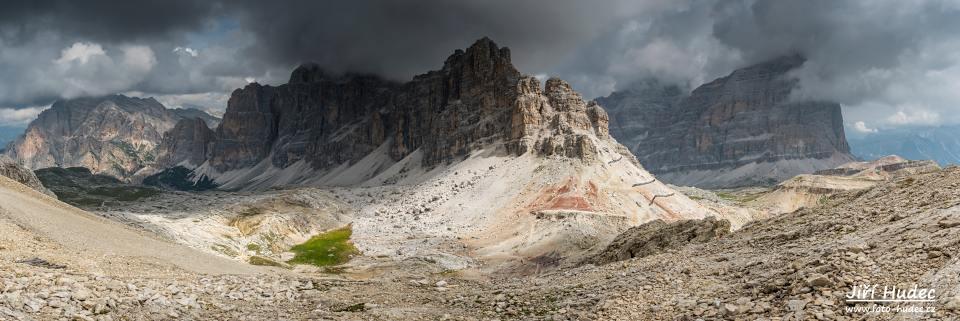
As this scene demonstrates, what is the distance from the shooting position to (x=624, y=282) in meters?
24.6

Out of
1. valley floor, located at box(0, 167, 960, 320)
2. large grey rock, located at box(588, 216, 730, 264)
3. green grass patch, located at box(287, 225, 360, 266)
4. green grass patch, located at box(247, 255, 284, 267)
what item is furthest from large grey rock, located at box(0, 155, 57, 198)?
large grey rock, located at box(588, 216, 730, 264)

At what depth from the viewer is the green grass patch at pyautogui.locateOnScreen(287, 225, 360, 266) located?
7875 centimetres

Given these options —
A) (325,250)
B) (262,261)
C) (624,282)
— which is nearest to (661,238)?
(624,282)

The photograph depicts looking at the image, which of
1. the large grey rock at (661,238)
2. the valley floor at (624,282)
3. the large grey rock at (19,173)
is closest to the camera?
the valley floor at (624,282)

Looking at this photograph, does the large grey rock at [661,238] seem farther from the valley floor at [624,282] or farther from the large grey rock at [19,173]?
the large grey rock at [19,173]

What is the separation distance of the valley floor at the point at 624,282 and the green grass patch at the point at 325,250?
43.9 m

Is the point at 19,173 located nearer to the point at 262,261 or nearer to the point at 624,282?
the point at 262,261

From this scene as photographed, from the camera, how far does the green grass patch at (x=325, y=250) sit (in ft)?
258

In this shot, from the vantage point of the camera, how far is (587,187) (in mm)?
106688

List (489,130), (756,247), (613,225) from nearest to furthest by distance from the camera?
(756,247) < (613,225) < (489,130)

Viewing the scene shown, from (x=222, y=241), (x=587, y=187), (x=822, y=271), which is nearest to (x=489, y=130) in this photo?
Answer: (x=587, y=187)

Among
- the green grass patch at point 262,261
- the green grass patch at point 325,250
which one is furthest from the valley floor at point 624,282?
the green grass patch at point 325,250

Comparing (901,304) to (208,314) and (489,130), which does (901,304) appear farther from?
(489,130)

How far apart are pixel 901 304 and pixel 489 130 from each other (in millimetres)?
148287
